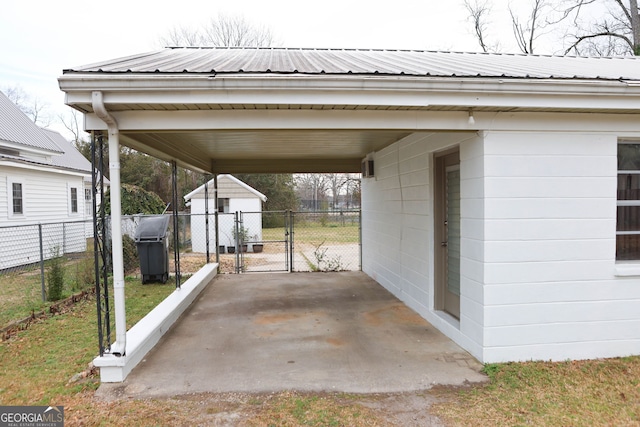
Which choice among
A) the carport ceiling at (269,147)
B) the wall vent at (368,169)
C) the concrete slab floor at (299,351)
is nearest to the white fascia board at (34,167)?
the carport ceiling at (269,147)

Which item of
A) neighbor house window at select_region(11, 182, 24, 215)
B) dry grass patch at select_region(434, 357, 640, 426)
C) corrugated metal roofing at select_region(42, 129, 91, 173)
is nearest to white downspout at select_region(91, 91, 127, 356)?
dry grass patch at select_region(434, 357, 640, 426)

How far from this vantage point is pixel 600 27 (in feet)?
54.7

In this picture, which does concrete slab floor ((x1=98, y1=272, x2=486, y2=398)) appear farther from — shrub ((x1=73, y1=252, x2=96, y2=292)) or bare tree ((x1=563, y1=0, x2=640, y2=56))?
bare tree ((x1=563, y1=0, x2=640, y2=56))

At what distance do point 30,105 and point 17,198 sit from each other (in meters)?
22.6

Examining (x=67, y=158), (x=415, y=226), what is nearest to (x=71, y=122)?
(x=67, y=158)

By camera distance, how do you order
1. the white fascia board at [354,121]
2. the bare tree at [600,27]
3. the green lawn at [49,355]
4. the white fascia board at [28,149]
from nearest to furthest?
1. the green lawn at [49,355]
2. the white fascia board at [354,121]
3. the white fascia board at [28,149]
4. the bare tree at [600,27]

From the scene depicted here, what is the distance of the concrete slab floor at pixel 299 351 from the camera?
346 centimetres

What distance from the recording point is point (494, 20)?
18.4 m

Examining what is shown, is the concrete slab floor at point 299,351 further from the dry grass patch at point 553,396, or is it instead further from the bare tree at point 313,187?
the bare tree at point 313,187

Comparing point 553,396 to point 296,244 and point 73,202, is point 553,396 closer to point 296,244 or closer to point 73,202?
point 296,244

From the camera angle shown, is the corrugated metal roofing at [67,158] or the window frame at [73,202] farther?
the corrugated metal roofing at [67,158]

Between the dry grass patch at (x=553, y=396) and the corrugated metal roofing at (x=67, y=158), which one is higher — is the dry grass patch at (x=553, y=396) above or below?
below

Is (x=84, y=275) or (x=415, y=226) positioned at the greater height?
(x=415, y=226)

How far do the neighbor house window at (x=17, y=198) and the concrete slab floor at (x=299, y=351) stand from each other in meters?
8.50
